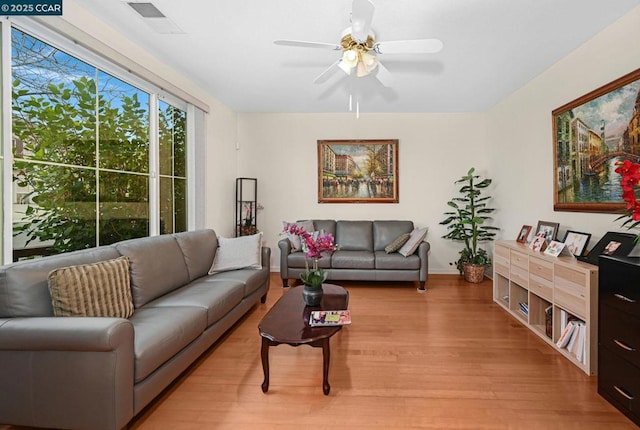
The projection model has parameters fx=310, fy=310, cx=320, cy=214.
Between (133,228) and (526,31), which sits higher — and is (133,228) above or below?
below

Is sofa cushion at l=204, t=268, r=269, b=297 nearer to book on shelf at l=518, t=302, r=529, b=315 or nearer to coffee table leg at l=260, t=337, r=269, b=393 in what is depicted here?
coffee table leg at l=260, t=337, r=269, b=393

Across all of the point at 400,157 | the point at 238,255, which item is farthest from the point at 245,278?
the point at 400,157

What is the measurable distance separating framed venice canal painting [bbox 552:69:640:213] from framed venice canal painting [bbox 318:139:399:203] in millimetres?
2305

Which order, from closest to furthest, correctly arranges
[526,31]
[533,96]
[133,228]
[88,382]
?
[88,382]
[526,31]
[133,228]
[533,96]

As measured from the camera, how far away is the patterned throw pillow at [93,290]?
1.72m

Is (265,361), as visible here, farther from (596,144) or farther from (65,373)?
(596,144)

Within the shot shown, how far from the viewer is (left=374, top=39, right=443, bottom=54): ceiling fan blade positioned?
220cm

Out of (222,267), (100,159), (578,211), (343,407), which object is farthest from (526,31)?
(100,159)

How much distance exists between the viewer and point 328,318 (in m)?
2.07

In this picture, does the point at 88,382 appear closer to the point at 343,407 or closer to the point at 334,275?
the point at 343,407

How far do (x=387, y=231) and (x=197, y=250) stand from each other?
2.87m

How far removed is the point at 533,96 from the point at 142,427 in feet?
15.6

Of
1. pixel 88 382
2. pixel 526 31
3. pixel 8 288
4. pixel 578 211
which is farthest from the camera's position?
pixel 578 211

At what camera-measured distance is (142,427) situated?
5.51ft
